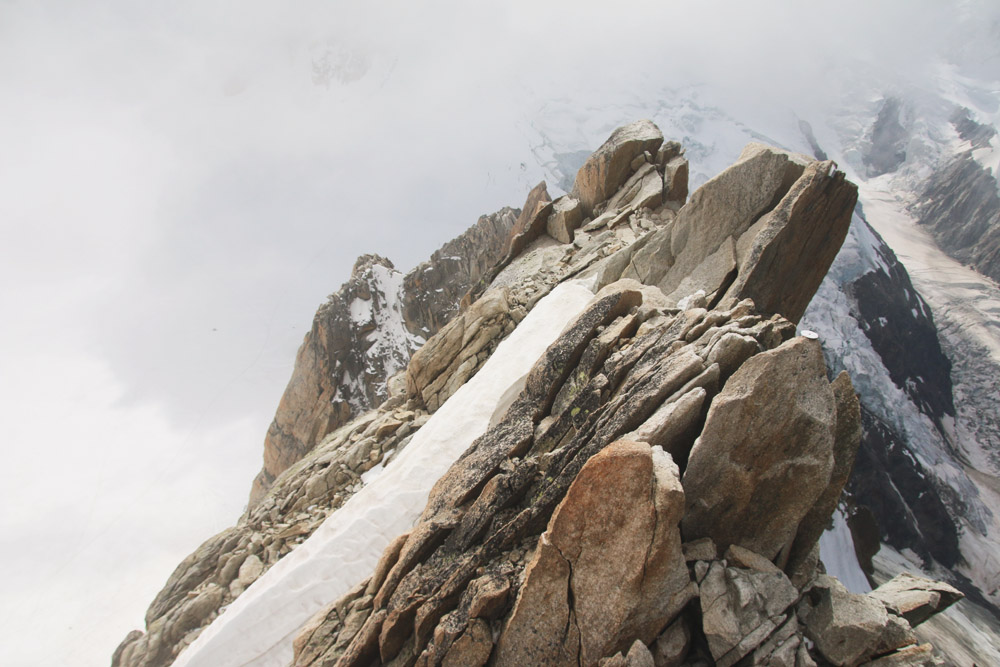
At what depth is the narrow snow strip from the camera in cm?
4225

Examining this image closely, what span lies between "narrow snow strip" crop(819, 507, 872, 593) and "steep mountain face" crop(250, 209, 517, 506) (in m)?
44.9

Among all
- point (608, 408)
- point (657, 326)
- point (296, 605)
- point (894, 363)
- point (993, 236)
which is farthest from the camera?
point (993, 236)

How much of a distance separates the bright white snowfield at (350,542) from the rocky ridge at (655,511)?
196 cm

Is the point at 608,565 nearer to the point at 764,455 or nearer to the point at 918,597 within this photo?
the point at 764,455

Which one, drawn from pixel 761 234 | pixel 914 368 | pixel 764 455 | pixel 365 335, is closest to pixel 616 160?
pixel 761 234

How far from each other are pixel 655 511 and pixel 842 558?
50937 mm

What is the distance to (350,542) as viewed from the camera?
14.5 metres

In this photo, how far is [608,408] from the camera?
32.9 ft

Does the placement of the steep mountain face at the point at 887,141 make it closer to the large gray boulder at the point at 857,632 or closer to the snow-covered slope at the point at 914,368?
the snow-covered slope at the point at 914,368

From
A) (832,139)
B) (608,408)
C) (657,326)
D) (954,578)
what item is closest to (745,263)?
(657,326)

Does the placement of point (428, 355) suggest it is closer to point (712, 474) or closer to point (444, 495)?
point (444, 495)

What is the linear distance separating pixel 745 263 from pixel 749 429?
26.9 ft

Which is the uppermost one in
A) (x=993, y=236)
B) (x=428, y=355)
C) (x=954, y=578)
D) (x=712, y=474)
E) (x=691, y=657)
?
(x=428, y=355)

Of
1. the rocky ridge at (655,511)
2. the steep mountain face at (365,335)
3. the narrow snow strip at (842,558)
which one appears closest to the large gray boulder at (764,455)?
the rocky ridge at (655,511)
